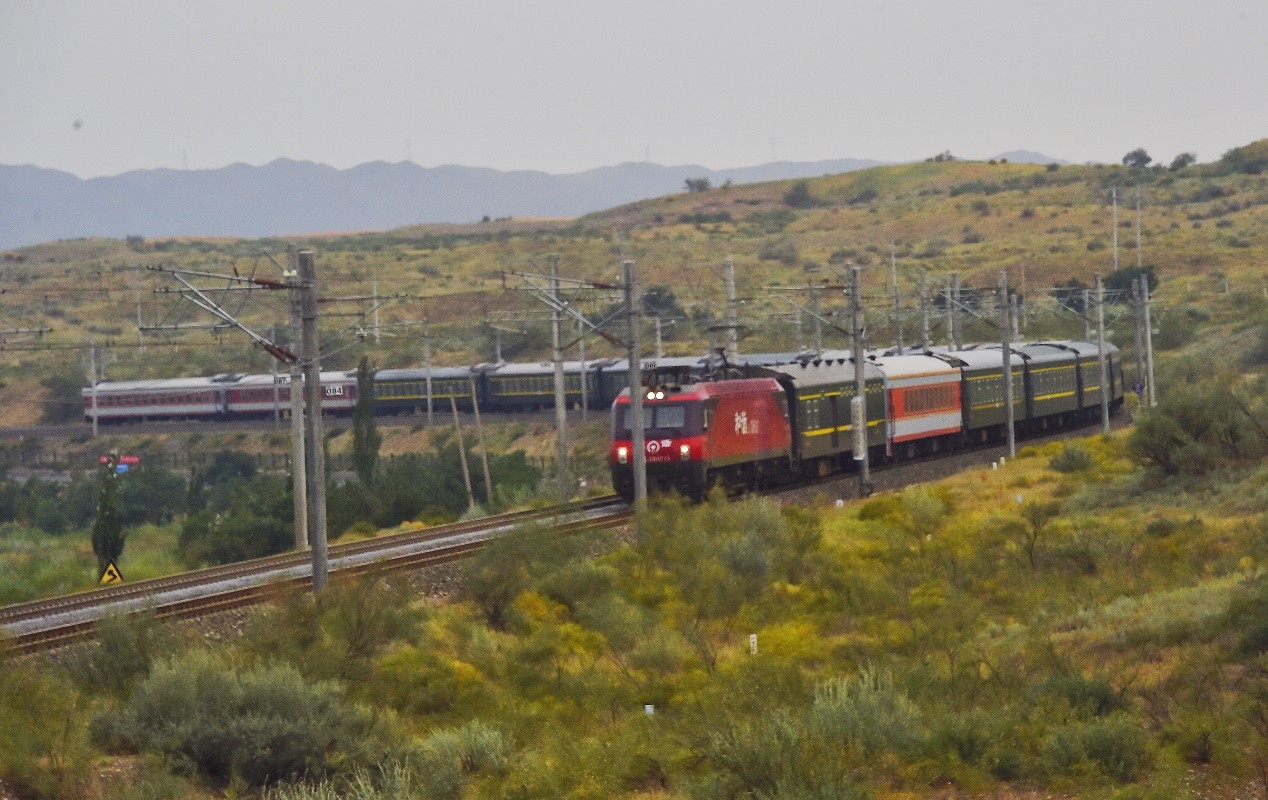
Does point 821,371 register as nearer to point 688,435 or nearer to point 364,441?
point 688,435

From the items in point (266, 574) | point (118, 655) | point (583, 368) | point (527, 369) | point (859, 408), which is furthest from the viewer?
point (527, 369)

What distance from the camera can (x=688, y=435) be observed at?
37156mm

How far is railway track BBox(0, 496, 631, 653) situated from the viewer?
77.4 feet

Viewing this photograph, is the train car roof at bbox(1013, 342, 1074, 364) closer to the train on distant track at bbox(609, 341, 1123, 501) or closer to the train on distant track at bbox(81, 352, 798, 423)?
the train on distant track at bbox(609, 341, 1123, 501)

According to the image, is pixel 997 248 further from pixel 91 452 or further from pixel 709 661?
pixel 709 661

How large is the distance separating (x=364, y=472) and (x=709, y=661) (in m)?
30.5

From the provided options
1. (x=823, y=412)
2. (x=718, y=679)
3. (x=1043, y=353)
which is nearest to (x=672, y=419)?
(x=823, y=412)

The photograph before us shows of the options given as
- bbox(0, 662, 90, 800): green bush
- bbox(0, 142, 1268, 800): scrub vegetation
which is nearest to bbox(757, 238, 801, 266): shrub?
bbox(0, 142, 1268, 800): scrub vegetation

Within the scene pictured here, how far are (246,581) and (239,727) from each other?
12.2m

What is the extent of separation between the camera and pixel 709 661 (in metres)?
23.8

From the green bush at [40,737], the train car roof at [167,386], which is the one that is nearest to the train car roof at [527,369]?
the train car roof at [167,386]

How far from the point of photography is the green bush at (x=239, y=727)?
1756 centimetres

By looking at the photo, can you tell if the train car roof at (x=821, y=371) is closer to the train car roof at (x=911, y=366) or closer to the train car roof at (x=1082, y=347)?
the train car roof at (x=911, y=366)

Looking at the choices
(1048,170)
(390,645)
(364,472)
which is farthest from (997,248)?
(390,645)
